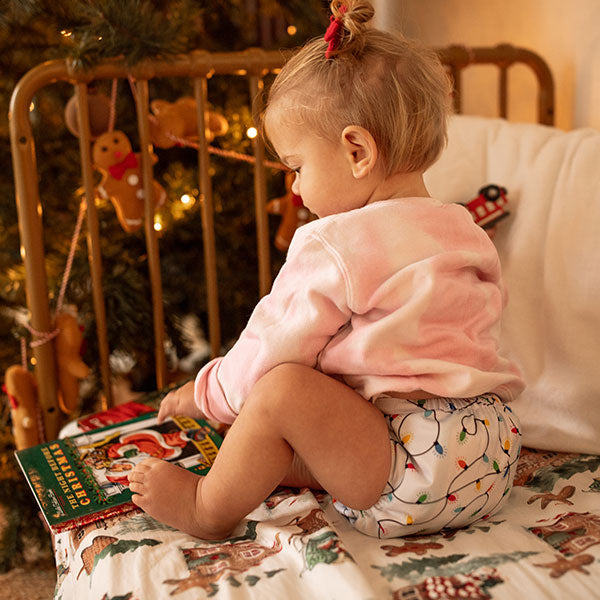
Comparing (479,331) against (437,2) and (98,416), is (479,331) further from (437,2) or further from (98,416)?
(437,2)

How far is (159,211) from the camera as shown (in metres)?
1.44

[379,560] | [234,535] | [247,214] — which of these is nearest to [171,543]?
[234,535]

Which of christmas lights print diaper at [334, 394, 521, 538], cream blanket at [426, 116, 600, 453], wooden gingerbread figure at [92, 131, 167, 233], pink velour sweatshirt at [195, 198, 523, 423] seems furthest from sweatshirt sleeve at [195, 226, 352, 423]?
wooden gingerbread figure at [92, 131, 167, 233]

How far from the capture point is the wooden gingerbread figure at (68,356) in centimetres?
123

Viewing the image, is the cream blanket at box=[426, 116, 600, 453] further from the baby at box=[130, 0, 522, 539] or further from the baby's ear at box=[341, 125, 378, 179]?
the baby's ear at box=[341, 125, 378, 179]

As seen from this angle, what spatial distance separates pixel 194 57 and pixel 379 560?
87 cm

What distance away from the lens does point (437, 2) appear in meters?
1.81

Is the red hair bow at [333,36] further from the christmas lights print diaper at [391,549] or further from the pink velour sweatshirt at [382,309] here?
the christmas lights print diaper at [391,549]

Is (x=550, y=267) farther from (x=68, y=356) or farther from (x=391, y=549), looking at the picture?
(x=68, y=356)

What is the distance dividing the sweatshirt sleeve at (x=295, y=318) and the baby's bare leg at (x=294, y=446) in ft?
0.10

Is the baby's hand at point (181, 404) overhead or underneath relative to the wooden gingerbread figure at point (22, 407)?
overhead

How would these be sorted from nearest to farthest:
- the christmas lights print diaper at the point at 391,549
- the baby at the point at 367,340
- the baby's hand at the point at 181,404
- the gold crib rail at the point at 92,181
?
the christmas lights print diaper at the point at 391,549, the baby at the point at 367,340, the baby's hand at the point at 181,404, the gold crib rail at the point at 92,181

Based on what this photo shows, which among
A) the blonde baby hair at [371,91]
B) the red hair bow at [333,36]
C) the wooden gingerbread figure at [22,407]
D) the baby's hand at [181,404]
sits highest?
the red hair bow at [333,36]

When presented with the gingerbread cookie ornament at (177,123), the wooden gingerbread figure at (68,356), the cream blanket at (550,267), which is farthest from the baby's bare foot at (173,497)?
the gingerbread cookie ornament at (177,123)
